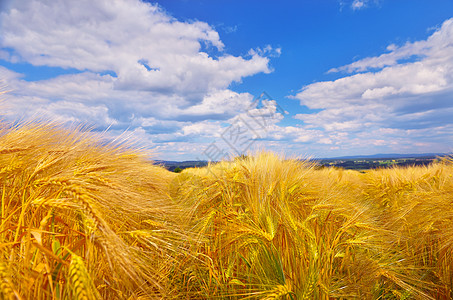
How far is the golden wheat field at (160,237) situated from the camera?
4.05 feet

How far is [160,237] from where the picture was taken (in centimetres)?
193

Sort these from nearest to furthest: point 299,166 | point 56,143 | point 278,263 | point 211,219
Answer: point 278,263 < point 56,143 < point 211,219 < point 299,166

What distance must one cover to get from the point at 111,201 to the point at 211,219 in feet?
3.88

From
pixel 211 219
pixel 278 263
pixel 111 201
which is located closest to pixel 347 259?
pixel 278 263

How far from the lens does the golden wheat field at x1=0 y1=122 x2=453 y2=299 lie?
4.05 ft

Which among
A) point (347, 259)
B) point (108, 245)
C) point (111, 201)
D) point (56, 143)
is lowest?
point (347, 259)

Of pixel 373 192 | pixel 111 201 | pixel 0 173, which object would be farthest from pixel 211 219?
pixel 373 192

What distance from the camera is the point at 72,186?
1320 millimetres

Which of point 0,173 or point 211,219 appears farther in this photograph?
point 211,219

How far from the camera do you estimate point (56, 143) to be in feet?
7.50

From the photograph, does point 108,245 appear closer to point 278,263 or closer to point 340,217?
point 278,263

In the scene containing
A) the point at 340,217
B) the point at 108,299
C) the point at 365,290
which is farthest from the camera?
the point at 340,217

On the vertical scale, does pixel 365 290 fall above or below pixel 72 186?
below

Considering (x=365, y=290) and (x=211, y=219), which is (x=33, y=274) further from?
(x=365, y=290)
